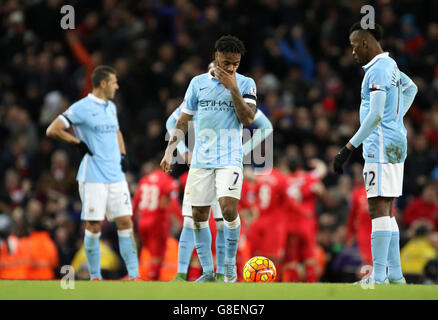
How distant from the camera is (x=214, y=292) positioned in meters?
7.25

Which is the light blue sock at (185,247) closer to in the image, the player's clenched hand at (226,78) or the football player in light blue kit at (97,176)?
the football player in light blue kit at (97,176)

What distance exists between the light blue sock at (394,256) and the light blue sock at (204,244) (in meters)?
1.87

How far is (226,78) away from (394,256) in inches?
97.1

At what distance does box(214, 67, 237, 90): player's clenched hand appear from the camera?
873 cm

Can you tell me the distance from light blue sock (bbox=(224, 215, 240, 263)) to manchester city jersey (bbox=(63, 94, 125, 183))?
234 centimetres

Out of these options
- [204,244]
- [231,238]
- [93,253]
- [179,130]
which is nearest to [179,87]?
[93,253]

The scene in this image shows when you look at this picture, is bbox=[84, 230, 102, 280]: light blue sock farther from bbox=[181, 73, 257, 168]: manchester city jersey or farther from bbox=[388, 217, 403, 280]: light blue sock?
bbox=[388, 217, 403, 280]: light blue sock

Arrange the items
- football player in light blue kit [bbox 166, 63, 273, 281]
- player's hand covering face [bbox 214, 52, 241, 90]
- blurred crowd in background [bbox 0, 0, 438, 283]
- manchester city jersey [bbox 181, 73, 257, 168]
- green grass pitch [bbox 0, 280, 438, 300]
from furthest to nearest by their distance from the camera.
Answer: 1. blurred crowd in background [bbox 0, 0, 438, 283]
2. football player in light blue kit [bbox 166, 63, 273, 281]
3. manchester city jersey [bbox 181, 73, 257, 168]
4. player's hand covering face [bbox 214, 52, 241, 90]
5. green grass pitch [bbox 0, 280, 438, 300]

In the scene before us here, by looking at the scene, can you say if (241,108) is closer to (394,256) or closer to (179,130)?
(179,130)

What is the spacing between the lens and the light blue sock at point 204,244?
9219 mm

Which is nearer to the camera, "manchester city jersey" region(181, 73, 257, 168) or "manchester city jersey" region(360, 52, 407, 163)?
"manchester city jersey" region(360, 52, 407, 163)

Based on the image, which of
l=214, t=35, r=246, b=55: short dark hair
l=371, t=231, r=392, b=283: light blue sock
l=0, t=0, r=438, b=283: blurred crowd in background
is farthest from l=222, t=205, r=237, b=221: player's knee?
l=0, t=0, r=438, b=283: blurred crowd in background
